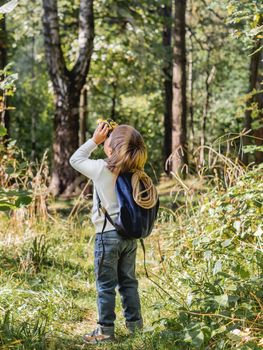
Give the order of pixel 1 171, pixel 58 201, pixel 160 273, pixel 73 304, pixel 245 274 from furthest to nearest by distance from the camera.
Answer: pixel 58 201, pixel 1 171, pixel 160 273, pixel 73 304, pixel 245 274

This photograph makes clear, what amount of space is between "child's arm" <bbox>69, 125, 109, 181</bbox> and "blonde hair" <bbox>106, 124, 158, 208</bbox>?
0.27 ft

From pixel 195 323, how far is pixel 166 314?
37.1 inches

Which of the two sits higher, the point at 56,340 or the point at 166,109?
the point at 166,109

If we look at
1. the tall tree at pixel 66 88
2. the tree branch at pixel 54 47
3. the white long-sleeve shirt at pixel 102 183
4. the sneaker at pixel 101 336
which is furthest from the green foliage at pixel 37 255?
the tree branch at pixel 54 47

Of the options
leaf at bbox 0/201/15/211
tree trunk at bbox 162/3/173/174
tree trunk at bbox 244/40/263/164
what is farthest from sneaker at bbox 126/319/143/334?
tree trunk at bbox 162/3/173/174

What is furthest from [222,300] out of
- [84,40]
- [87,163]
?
[84,40]

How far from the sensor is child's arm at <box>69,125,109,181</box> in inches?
155

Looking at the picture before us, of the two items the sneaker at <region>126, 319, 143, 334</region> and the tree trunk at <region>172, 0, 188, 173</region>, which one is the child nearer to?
the sneaker at <region>126, 319, 143, 334</region>

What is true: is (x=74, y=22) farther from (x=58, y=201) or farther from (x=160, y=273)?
(x=160, y=273)

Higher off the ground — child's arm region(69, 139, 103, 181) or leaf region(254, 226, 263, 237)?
child's arm region(69, 139, 103, 181)

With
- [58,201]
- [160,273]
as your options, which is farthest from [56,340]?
[58,201]

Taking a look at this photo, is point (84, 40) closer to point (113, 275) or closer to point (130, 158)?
point (130, 158)

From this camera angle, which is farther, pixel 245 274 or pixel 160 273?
pixel 160 273

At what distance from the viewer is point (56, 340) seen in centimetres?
387
